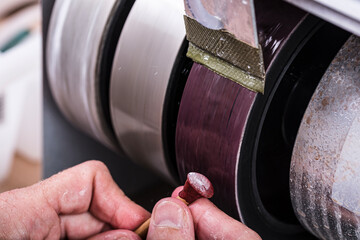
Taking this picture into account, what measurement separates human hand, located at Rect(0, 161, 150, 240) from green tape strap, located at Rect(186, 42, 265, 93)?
198 mm

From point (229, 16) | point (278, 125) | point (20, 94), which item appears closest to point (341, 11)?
point (229, 16)

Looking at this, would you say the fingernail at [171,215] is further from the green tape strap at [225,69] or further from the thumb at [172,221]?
the green tape strap at [225,69]

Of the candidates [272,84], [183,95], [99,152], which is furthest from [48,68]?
[272,84]

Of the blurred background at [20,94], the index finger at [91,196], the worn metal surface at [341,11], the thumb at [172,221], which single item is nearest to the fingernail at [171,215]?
the thumb at [172,221]

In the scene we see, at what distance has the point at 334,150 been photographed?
0.62m

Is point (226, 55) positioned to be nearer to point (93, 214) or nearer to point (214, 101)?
point (214, 101)

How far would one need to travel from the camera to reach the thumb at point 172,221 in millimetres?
631

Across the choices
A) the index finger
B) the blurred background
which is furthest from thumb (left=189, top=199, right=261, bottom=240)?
the blurred background

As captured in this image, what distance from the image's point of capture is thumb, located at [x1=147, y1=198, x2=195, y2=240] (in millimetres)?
631

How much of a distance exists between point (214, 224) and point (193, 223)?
2 cm

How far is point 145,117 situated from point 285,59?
0.21 meters

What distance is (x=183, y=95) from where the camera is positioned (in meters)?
0.70

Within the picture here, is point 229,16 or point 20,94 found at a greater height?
point 229,16

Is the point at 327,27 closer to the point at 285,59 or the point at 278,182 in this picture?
the point at 285,59
